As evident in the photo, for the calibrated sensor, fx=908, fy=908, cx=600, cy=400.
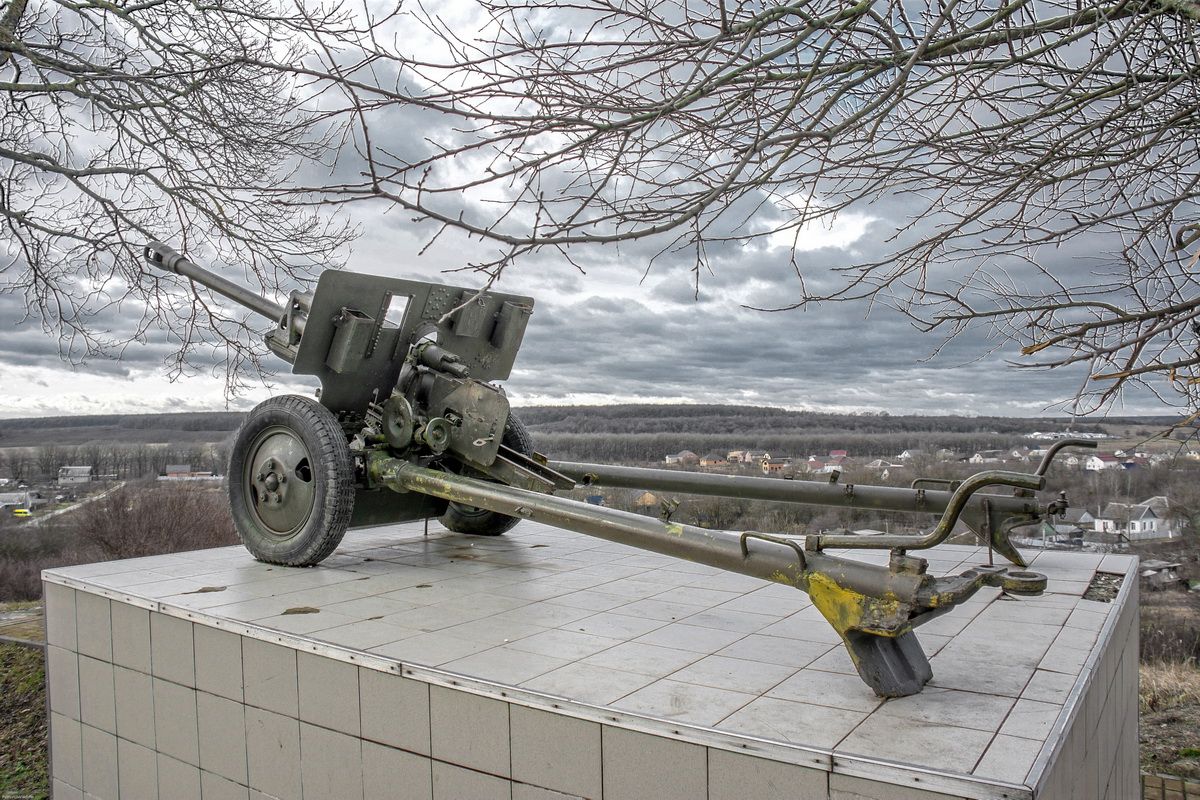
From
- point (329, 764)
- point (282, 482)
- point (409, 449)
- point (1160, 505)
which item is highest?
point (409, 449)

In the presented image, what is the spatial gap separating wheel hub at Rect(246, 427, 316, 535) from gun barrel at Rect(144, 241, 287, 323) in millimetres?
832

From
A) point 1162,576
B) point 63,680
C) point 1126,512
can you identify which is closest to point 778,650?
point 63,680

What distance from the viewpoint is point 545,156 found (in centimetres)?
256

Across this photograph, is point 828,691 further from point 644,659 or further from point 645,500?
point 645,500

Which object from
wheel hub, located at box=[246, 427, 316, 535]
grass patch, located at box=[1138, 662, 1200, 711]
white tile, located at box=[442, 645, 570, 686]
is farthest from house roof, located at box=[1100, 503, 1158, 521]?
wheel hub, located at box=[246, 427, 316, 535]

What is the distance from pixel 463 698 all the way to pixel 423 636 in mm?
644

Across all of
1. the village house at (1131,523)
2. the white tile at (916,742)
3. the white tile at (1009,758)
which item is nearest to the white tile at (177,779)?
the white tile at (916,742)

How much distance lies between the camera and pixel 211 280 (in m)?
6.23

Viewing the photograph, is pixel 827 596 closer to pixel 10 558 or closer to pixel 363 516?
pixel 363 516

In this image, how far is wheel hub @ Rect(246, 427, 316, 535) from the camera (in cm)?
515

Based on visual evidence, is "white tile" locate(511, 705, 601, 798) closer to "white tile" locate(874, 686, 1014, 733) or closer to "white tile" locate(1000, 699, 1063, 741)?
"white tile" locate(874, 686, 1014, 733)

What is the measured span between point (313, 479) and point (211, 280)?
2.03 metres

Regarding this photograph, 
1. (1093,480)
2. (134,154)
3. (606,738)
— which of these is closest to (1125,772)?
(1093,480)

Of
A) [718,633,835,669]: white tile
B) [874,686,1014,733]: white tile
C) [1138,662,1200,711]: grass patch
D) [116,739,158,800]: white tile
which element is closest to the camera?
[874,686,1014,733]: white tile
